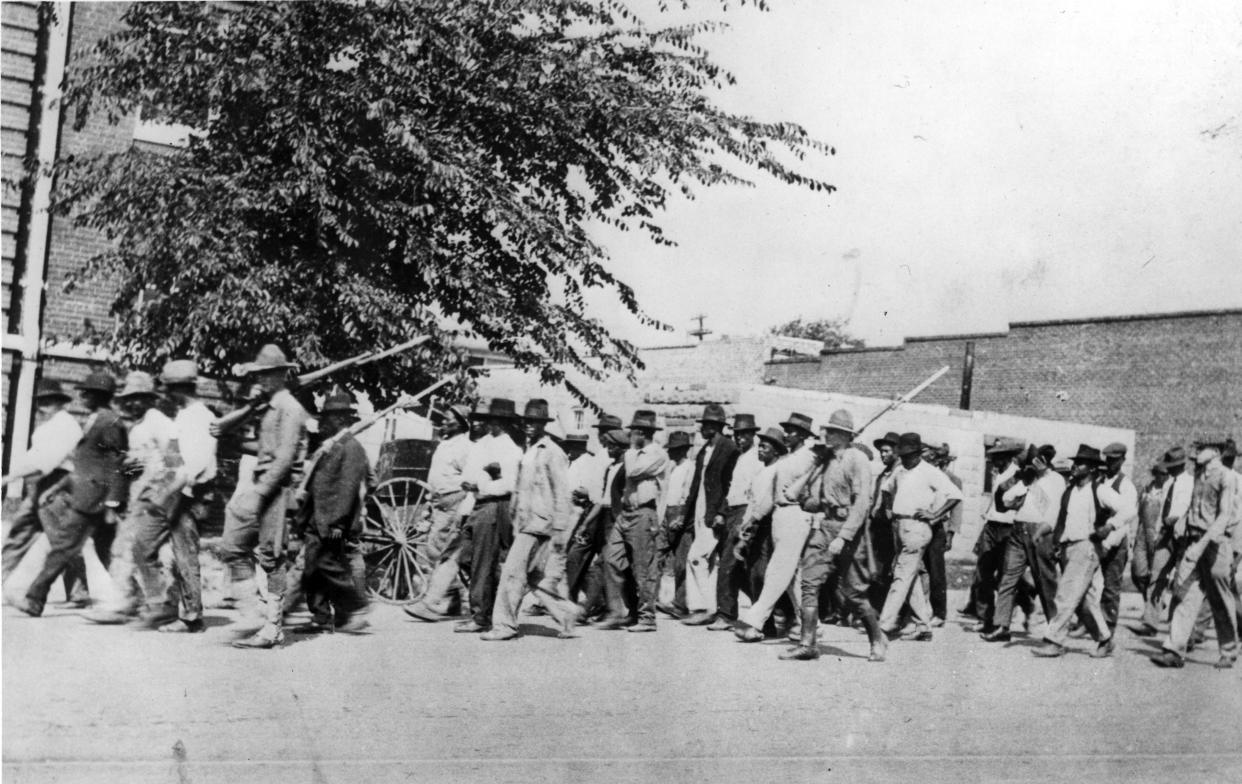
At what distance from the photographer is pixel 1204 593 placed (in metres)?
8.70

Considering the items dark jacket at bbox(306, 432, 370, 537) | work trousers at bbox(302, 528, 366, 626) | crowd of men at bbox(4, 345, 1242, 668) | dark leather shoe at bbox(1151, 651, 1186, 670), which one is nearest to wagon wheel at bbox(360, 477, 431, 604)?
crowd of men at bbox(4, 345, 1242, 668)

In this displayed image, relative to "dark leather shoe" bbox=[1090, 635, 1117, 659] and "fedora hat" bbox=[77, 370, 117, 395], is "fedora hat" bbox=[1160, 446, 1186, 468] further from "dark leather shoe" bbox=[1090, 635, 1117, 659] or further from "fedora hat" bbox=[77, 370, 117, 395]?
"fedora hat" bbox=[77, 370, 117, 395]

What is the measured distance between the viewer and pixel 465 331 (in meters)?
8.30

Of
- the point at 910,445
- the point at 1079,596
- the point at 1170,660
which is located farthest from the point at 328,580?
the point at 1170,660

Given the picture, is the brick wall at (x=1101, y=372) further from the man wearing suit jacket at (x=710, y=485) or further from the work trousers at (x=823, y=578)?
the work trousers at (x=823, y=578)

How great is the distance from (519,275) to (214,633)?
3.42 metres

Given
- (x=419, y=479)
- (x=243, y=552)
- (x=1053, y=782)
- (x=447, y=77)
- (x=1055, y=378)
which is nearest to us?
(x=1053, y=782)

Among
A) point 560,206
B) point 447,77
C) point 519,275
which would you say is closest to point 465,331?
point 519,275

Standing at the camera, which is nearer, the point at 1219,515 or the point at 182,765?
the point at 182,765

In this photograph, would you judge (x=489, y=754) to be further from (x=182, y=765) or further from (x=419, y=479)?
(x=419, y=479)

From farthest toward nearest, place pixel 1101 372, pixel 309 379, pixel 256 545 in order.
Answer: pixel 1101 372 → pixel 309 379 → pixel 256 545

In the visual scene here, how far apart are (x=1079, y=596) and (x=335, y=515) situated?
6.04 meters

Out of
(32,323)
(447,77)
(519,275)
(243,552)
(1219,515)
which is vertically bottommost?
(243,552)

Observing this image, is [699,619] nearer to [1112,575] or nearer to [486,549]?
[486,549]
